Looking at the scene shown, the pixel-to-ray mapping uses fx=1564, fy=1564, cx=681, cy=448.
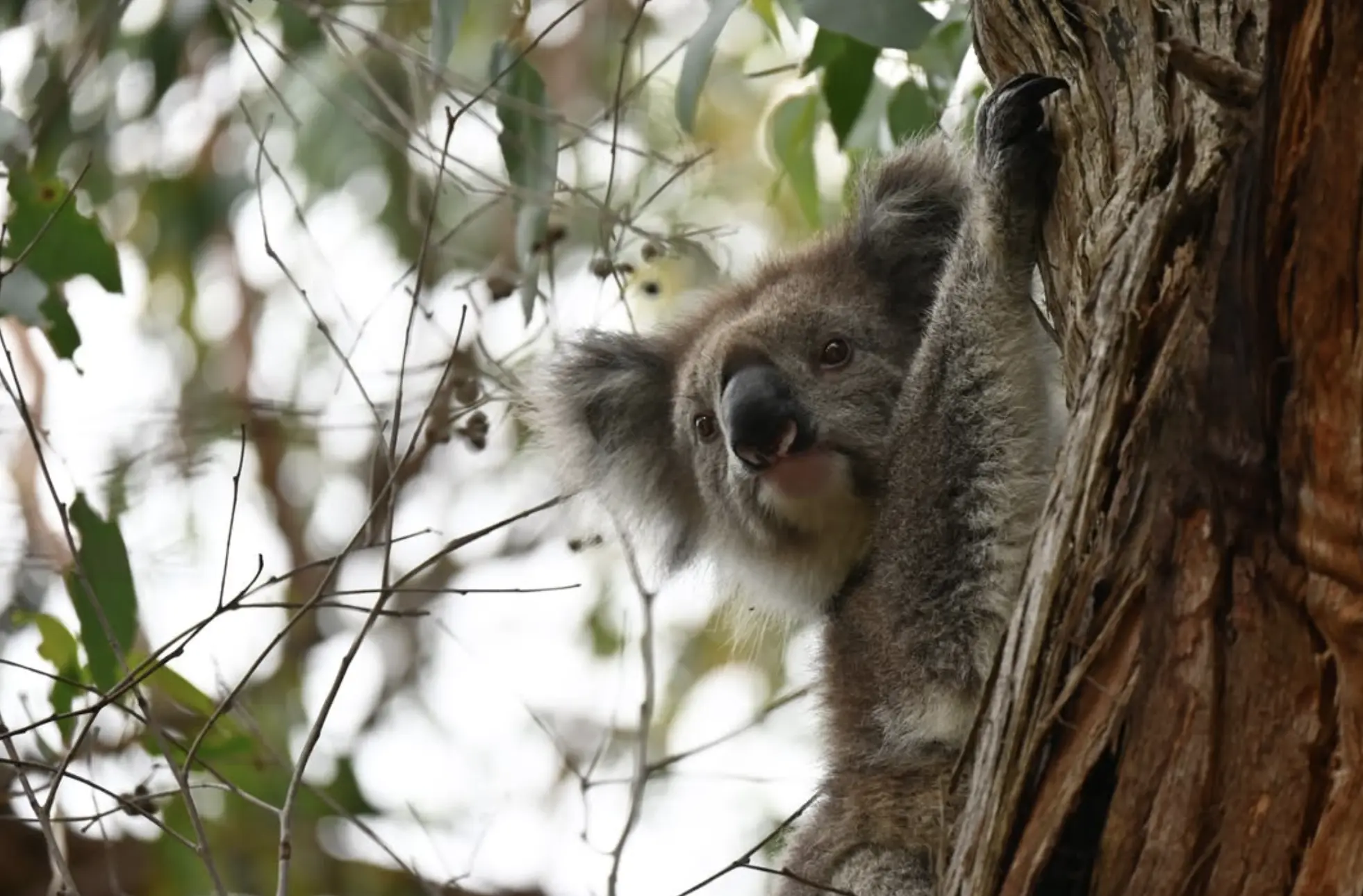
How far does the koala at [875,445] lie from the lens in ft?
8.22

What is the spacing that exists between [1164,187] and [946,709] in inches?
48.6

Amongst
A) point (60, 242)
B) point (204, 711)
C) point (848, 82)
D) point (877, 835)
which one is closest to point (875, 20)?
point (848, 82)

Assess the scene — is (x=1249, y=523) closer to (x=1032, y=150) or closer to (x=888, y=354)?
(x=1032, y=150)

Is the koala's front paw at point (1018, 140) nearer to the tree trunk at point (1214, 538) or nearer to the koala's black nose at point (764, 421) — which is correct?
the tree trunk at point (1214, 538)

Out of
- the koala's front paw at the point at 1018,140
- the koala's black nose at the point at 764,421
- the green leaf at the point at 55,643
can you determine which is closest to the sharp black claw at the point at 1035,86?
the koala's front paw at the point at 1018,140

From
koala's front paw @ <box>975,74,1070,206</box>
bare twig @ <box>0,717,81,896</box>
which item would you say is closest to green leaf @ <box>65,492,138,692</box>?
bare twig @ <box>0,717,81,896</box>

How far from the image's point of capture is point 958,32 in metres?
3.53

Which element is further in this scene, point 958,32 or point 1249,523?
point 958,32

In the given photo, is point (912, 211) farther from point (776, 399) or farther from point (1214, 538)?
point (1214, 538)

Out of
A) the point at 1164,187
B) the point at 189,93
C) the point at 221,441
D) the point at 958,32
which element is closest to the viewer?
the point at 1164,187

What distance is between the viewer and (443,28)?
10.0 feet

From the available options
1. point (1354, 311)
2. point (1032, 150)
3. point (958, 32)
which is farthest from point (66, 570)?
point (1354, 311)

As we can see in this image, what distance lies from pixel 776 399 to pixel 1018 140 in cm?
92

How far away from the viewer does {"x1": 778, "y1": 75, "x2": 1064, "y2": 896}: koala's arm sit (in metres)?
2.43
